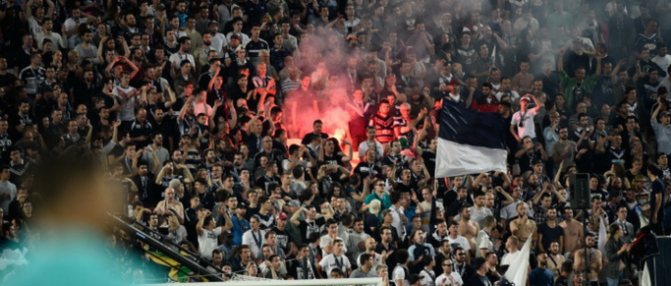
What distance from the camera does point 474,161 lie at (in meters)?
15.4

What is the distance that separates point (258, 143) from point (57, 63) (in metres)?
2.96

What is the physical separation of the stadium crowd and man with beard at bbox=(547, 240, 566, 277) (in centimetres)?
3

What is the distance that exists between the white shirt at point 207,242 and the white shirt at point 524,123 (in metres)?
5.70

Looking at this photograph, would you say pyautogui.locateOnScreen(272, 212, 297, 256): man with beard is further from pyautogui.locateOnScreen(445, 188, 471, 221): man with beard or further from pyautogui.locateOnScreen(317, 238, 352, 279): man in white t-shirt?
pyautogui.locateOnScreen(445, 188, 471, 221): man with beard

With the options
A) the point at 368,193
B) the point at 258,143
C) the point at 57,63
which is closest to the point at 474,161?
the point at 368,193

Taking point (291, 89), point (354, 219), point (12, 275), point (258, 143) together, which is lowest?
point (12, 275)

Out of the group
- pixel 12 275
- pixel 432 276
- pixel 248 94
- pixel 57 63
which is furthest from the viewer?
pixel 248 94

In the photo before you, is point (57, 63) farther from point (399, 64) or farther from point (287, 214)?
point (399, 64)

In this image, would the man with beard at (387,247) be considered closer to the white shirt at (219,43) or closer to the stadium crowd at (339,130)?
the stadium crowd at (339,130)

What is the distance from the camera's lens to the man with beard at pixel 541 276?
15.1 meters

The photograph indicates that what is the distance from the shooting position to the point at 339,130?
17.5 m

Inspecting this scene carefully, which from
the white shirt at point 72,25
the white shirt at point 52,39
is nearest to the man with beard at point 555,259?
the white shirt at point 72,25

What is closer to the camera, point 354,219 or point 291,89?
point 354,219

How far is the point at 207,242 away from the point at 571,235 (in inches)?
203
